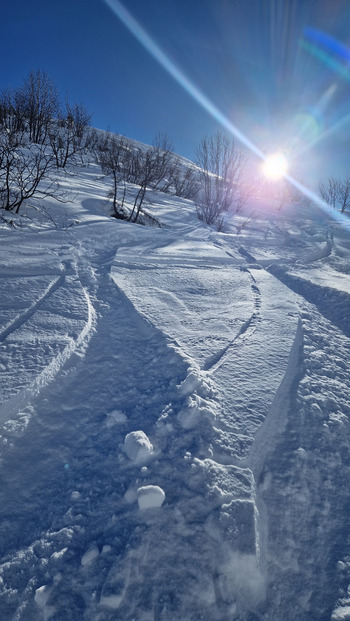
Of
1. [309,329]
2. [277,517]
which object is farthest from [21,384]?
[309,329]

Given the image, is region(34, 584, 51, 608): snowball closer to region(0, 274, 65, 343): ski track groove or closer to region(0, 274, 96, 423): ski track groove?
region(0, 274, 96, 423): ski track groove

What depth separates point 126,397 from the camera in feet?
4.78

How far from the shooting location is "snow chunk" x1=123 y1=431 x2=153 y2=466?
114cm

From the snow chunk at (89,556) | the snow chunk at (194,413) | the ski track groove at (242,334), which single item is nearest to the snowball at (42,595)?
the snow chunk at (89,556)

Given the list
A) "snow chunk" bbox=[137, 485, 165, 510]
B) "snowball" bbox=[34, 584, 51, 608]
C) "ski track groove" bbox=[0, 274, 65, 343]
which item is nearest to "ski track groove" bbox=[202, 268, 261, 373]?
"snow chunk" bbox=[137, 485, 165, 510]

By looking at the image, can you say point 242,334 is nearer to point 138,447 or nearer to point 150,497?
point 138,447

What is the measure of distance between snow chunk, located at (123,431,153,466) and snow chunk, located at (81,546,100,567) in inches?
12.1

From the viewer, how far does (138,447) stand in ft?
3.76

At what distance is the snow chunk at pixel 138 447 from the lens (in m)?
1.14

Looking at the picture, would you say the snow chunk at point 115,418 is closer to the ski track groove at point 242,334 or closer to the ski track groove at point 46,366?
the ski track groove at point 46,366

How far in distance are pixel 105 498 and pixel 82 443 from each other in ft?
0.87

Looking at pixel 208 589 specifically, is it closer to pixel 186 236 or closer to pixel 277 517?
pixel 277 517

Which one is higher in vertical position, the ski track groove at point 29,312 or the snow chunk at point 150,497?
the ski track groove at point 29,312

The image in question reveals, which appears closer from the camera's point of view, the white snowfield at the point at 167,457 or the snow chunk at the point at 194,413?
the white snowfield at the point at 167,457
